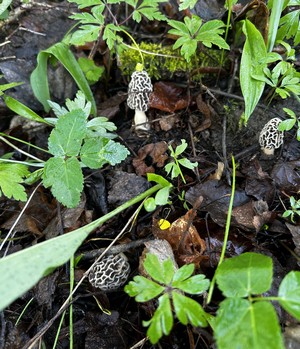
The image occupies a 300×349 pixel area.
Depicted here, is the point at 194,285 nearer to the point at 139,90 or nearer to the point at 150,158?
the point at 150,158

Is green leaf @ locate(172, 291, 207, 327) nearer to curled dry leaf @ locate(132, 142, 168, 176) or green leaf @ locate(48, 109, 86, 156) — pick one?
green leaf @ locate(48, 109, 86, 156)

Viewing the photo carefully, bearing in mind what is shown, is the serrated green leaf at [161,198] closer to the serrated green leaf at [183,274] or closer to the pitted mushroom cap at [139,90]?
the serrated green leaf at [183,274]

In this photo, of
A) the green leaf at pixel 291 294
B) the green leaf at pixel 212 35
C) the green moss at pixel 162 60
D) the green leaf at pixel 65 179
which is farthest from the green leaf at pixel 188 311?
the green moss at pixel 162 60

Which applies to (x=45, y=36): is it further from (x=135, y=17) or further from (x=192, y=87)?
(x=192, y=87)

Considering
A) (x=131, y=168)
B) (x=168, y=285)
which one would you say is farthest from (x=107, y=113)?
(x=168, y=285)

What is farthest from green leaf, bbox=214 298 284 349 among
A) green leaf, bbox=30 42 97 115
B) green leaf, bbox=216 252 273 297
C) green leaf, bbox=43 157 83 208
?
green leaf, bbox=30 42 97 115

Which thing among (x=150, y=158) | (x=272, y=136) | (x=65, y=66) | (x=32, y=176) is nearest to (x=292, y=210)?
(x=272, y=136)
